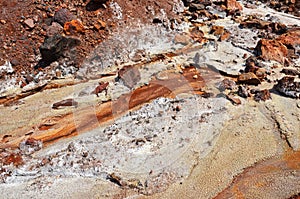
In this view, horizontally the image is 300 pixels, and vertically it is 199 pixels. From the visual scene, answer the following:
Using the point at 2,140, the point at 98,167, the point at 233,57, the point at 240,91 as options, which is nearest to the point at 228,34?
the point at 233,57

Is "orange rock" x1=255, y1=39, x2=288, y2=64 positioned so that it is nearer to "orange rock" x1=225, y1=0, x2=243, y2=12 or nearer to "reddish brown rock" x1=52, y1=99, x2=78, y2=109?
"orange rock" x1=225, y1=0, x2=243, y2=12

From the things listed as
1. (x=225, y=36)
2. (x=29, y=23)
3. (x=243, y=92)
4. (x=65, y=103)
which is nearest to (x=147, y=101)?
(x=65, y=103)

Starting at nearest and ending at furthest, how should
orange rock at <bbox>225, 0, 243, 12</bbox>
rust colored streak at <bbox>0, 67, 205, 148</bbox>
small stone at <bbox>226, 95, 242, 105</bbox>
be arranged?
rust colored streak at <bbox>0, 67, 205, 148</bbox> < small stone at <bbox>226, 95, 242, 105</bbox> < orange rock at <bbox>225, 0, 243, 12</bbox>

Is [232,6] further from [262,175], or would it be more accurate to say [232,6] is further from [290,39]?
[262,175]

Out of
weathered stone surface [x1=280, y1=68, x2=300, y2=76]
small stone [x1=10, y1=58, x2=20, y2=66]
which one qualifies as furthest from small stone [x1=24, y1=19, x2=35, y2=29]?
weathered stone surface [x1=280, y1=68, x2=300, y2=76]

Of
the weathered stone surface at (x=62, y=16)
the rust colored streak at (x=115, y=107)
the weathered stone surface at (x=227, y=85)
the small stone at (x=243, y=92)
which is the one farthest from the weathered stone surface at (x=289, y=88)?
the weathered stone surface at (x=62, y=16)

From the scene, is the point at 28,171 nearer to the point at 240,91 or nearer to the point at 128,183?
the point at 128,183

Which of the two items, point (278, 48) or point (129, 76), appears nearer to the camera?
point (129, 76)
